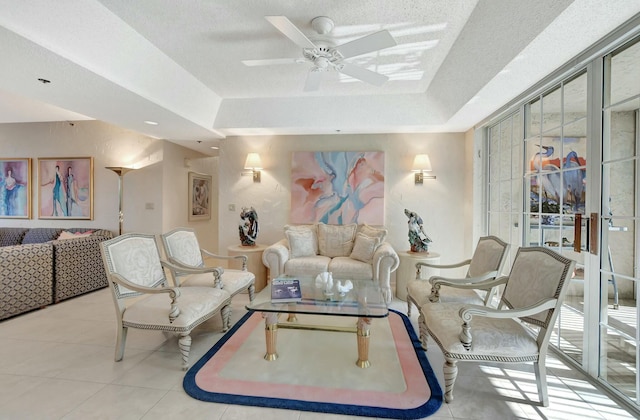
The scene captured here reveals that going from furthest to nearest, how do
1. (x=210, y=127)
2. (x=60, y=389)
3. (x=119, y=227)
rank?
(x=119, y=227) < (x=210, y=127) < (x=60, y=389)

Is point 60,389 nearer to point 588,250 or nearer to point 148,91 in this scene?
point 148,91

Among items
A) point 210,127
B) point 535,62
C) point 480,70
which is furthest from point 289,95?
point 535,62

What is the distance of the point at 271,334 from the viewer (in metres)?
2.25

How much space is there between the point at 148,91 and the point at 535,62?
346cm

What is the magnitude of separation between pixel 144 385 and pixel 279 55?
2.96 meters

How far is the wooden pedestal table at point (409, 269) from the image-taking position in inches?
143

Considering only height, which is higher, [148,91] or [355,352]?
[148,91]

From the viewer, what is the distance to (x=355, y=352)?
2.40 meters

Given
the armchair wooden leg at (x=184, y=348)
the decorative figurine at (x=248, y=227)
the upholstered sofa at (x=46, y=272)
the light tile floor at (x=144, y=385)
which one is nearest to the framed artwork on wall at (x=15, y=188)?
the upholstered sofa at (x=46, y=272)

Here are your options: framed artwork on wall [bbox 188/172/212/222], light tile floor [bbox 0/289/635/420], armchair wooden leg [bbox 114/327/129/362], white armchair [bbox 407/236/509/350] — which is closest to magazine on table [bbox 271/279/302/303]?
light tile floor [bbox 0/289/635/420]

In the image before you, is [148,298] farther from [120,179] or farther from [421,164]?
[421,164]

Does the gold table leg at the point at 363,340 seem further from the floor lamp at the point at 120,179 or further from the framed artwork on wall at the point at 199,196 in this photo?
the framed artwork on wall at the point at 199,196

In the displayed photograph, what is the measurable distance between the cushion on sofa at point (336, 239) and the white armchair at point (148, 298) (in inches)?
68.9

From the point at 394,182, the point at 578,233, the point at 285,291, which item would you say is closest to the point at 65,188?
the point at 285,291
